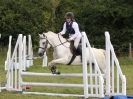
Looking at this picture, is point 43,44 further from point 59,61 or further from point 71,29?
point 71,29

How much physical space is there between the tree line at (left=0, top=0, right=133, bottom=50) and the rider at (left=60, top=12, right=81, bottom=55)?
24.3 m

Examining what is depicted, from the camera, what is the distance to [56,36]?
41.8 feet

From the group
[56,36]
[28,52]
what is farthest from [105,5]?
[56,36]

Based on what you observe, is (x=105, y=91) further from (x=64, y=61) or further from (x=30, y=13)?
(x=30, y=13)

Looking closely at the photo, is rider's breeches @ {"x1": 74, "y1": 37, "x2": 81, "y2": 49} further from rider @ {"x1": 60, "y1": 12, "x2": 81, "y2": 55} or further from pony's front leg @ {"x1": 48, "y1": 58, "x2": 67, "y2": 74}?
pony's front leg @ {"x1": 48, "y1": 58, "x2": 67, "y2": 74}

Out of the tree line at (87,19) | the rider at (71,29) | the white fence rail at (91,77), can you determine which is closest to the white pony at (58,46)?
the rider at (71,29)

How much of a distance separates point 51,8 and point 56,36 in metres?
31.6

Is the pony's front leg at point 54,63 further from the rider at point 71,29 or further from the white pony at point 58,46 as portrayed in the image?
the rider at point 71,29

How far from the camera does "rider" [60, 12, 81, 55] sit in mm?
12258

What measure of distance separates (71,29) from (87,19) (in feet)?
89.2

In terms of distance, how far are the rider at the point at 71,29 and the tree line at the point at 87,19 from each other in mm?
24318

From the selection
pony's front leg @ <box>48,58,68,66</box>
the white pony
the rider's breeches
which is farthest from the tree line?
pony's front leg @ <box>48,58,68,66</box>

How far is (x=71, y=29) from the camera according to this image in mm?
12367

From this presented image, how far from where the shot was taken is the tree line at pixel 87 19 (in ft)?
124
